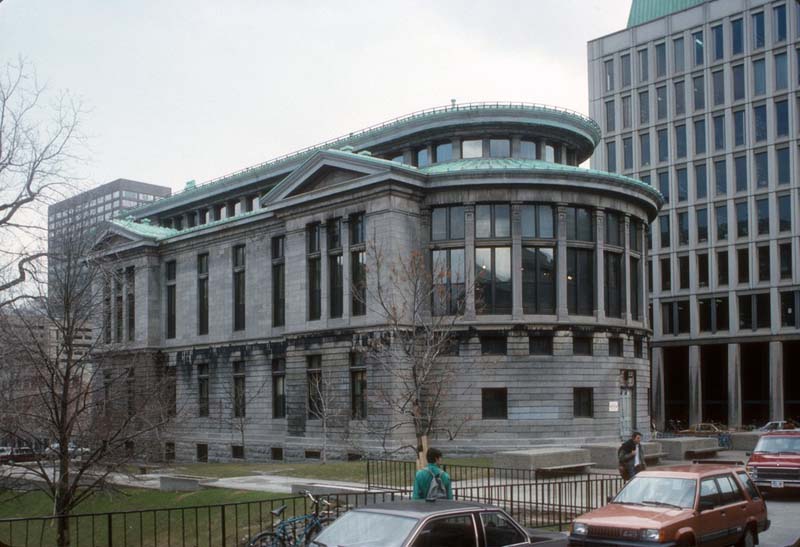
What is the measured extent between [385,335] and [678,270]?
153ft

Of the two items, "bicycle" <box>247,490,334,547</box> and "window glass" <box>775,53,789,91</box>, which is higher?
"window glass" <box>775,53,789,91</box>

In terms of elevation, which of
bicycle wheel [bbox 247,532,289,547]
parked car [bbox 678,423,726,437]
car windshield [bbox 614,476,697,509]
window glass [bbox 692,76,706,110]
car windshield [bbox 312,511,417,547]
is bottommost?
parked car [bbox 678,423,726,437]

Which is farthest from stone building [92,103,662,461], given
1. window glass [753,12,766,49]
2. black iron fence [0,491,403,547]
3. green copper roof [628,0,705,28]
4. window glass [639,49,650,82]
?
green copper roof [628,0,705,28]

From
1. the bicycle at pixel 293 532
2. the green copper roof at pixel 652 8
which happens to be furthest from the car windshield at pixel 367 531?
the green copper roof at pixel 652 8

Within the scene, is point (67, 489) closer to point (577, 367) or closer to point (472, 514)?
point (472, 514)

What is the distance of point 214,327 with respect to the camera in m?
59.2

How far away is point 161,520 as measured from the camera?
100 feet

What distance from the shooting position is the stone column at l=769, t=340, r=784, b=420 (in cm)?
7512

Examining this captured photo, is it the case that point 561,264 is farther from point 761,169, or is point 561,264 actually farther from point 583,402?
point 761,169

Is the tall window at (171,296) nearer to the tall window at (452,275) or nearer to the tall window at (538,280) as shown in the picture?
the tall window at (452,275)

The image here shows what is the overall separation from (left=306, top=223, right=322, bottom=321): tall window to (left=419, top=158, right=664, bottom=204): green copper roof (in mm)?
7031

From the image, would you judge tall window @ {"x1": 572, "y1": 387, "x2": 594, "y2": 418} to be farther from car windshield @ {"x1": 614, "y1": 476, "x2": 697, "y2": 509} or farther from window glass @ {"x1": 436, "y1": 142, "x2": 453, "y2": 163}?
car windshield @ {"x1": 614, "y1": 476, "x2": 697, "y2": 509}

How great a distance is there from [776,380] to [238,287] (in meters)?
45.6

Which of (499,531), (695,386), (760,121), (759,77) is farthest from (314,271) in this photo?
(759,77)
